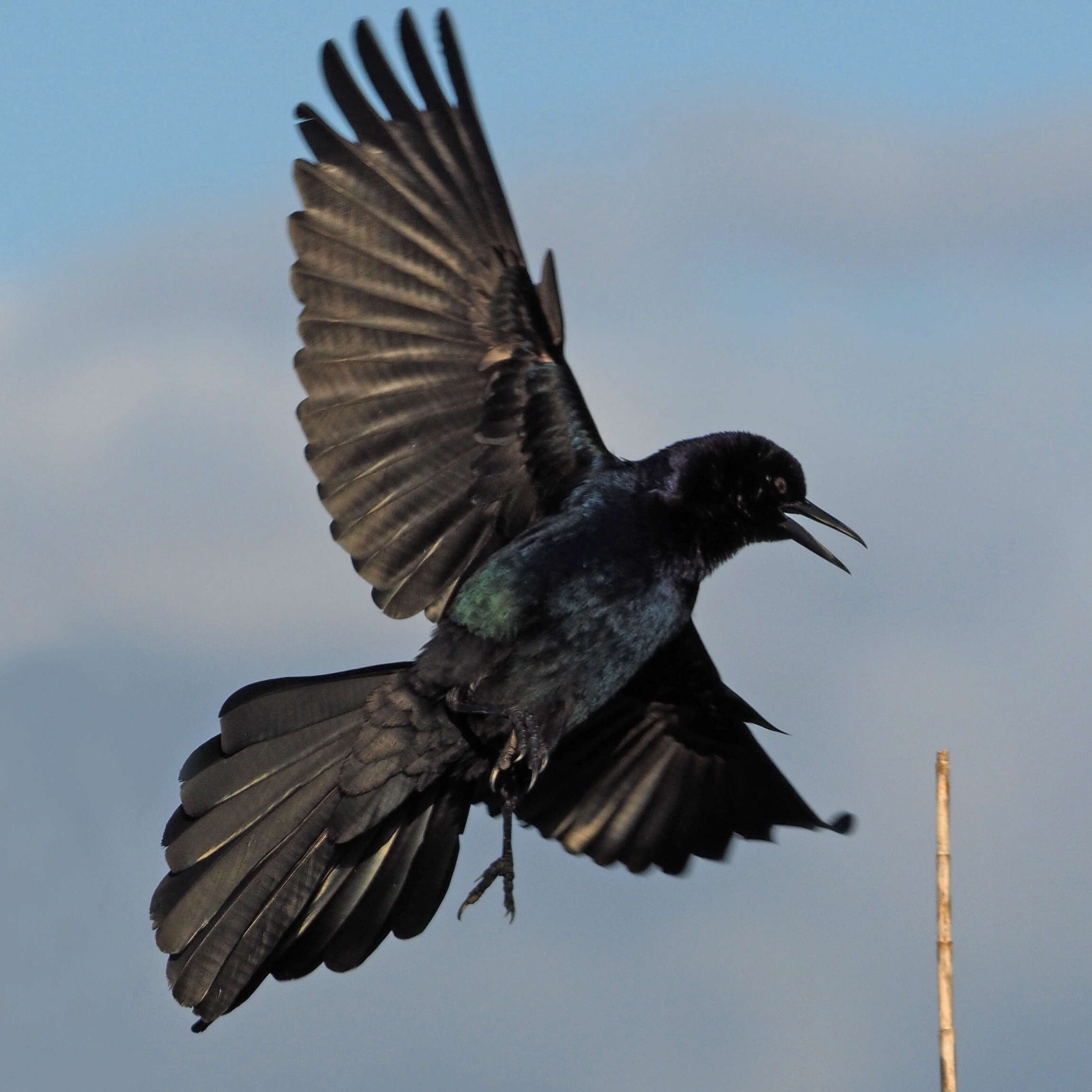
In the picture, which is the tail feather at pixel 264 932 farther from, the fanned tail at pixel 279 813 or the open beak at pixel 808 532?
the open beak at pixel 808 532

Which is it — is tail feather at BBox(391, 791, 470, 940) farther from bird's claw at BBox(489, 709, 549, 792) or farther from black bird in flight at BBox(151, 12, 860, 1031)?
bird's claw at BBox(489, 709, 549, 792)

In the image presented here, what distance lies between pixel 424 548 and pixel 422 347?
104cm

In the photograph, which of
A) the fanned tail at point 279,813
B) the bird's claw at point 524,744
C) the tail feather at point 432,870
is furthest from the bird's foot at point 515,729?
the tail feather at point 432,870

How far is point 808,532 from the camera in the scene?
32.4 feet

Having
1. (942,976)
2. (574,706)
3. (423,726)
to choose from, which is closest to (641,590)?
(574,706)

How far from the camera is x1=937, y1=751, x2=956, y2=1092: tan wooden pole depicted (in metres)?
5.70

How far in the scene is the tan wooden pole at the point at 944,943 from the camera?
5.70 metres

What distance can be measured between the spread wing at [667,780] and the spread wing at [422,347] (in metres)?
1.91

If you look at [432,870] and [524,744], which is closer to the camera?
[524,744]

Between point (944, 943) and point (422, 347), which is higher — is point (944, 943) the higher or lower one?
the lower one

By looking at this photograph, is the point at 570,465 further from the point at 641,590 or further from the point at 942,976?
the point at 942,976

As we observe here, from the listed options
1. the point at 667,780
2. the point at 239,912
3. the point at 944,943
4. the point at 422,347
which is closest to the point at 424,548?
the point at 422,347

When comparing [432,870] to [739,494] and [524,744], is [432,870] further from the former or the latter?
[739,494]

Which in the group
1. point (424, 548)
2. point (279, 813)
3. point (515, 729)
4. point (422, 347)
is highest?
point (422, 347)
